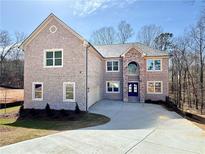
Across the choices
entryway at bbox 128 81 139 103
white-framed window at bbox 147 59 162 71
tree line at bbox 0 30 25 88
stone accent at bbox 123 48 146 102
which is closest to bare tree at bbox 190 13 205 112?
white-framed window at bbox 147 59 162 71

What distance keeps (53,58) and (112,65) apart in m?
8.90

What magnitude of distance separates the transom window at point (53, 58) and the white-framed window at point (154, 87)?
1179cm

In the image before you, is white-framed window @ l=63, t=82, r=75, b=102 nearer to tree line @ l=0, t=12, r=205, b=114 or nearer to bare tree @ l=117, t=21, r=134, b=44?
tree line @ l=0, t=12, r=205, b=114

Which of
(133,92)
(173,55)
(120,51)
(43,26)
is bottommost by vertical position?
(133,92)

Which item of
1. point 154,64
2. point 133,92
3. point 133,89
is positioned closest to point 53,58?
point 133,89

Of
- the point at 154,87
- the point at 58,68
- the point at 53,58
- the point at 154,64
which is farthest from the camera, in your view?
the point at 154,64

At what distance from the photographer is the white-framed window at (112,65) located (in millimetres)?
23859

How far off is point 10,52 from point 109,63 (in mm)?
34148

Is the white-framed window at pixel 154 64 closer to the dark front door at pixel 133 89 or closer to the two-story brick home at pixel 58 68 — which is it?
the dark front door at pixel 133 89

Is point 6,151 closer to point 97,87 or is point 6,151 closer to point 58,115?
point 58,115

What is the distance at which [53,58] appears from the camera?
1770 cm

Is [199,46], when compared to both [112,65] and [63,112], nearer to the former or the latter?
[112,65]

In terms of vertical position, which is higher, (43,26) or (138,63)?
(43,26)

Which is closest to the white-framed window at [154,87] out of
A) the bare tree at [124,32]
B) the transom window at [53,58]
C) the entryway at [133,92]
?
the entryway at [133,92]
